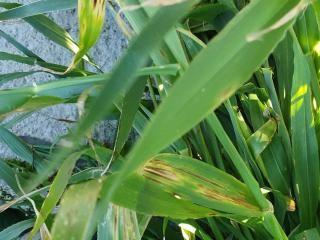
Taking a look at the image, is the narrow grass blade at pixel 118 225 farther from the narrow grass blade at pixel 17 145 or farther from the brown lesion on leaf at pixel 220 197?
the narrow grass blade at pixel 17 145

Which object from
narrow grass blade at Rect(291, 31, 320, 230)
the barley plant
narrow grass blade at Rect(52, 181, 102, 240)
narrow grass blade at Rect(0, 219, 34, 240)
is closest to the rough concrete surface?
the barley plant

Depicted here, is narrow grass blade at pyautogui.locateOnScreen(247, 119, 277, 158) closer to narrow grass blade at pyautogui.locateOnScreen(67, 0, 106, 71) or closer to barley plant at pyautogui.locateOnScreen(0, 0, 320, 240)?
barley plant at pyautogui.locateOnScreen(0, 0, 320, 240)

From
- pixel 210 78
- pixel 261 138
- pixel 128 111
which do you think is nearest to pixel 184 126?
pixel 210 78

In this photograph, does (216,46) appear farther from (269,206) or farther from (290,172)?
(290,172)

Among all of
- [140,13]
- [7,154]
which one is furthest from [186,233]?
[7,154]

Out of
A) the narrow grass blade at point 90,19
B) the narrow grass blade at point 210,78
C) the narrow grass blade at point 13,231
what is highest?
the narrow grass blade at point 90,19

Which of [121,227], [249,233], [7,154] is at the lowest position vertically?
[249,233]

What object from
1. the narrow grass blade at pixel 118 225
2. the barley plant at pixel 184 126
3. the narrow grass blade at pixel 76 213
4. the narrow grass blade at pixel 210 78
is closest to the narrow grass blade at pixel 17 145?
the barley plant at pixel 184 126
